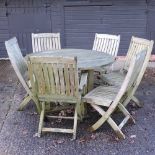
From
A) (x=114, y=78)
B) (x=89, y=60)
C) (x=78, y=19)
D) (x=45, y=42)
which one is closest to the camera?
(x=89, y=60)

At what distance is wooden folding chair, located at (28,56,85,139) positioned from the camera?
359cm

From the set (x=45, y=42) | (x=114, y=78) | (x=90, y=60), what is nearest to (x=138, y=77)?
(x=114, y=78)

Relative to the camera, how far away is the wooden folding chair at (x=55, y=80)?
359cm

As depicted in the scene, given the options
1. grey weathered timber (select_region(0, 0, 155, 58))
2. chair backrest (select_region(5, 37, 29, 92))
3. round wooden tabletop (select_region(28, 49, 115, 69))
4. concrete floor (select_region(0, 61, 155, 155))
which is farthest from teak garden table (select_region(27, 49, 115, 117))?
grey weathered timber (select_region(0, 0, 155, 58))

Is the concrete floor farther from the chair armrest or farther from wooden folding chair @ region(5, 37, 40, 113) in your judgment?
the chair armrest

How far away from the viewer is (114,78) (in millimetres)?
4730

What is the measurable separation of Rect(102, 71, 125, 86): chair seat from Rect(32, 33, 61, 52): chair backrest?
1268mm

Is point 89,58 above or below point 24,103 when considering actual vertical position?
above

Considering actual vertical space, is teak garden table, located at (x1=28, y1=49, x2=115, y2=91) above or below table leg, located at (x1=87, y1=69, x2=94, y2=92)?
above

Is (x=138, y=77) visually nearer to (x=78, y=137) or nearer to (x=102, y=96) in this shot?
(x=102, y=96)

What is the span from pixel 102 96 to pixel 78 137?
1.80 feet

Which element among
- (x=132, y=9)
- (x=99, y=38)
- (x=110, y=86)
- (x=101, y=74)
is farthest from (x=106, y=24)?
(x=110, y=86)

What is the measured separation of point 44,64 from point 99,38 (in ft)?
7.45

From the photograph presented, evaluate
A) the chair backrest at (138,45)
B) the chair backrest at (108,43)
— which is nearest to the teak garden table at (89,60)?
the chair backrest at (138,45)
